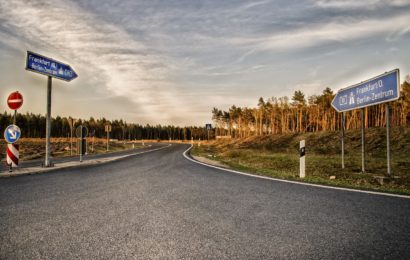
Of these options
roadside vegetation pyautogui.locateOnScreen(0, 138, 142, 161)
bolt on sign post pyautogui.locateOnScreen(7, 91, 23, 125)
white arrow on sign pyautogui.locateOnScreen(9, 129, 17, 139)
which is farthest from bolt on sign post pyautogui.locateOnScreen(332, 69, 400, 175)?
roadside vegetation pyautogui.locateOnScreen(0, 138, 142, 161)

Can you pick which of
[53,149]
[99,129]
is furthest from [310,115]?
[99,129]

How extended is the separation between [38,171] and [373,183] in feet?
38.5

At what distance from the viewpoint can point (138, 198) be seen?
18.2 ft

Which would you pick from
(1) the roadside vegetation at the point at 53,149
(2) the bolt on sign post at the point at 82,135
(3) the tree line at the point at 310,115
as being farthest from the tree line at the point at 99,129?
(2) the bolt on sign post at the point at 82,135

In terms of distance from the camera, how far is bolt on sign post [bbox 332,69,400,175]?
335 inches

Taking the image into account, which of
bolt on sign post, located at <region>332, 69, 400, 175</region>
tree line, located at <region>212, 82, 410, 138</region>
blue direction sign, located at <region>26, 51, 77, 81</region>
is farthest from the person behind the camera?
tree line, located at <region>212, 82, 410, 138</region>

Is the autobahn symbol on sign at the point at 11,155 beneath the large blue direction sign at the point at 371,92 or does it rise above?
beneath

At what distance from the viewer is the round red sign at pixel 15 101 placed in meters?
10.5

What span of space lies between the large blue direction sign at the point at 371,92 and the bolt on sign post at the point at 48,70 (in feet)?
42.5

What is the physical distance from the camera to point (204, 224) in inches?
148

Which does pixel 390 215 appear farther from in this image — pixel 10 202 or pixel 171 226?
pixel 10 202

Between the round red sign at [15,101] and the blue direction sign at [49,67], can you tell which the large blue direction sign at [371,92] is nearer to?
the blue direction sign at [49,67]

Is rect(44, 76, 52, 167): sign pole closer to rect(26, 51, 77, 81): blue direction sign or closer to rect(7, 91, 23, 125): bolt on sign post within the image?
rect(26, 51, 77, 81): blue direction sign

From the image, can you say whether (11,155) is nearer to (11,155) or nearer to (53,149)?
(11,155)
